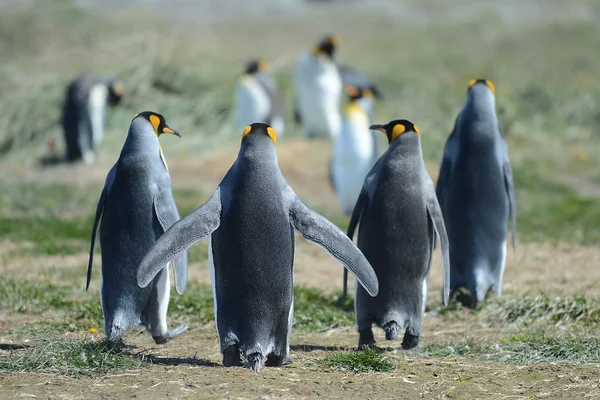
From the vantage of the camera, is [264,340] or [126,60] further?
[126,60]

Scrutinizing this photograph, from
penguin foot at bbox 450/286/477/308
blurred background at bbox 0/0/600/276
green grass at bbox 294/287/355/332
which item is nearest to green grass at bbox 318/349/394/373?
green grass at bbox 294/287/355/332

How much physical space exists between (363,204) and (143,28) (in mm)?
15164

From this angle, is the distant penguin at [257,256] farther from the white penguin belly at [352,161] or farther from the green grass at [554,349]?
the white penguin belly at [352,161]

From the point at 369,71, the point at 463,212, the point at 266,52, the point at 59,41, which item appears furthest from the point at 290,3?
the point at 463,212

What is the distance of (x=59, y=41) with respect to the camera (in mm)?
20141

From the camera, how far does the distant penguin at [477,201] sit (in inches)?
291

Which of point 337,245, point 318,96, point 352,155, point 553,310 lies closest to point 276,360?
point 337,245

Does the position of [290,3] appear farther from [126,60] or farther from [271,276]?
[271,276]

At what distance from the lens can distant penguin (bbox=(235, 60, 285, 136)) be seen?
17.0 m

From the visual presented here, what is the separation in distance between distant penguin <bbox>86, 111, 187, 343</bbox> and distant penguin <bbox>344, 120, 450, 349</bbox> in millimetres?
1132

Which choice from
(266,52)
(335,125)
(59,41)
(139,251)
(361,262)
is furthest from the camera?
(266,52)

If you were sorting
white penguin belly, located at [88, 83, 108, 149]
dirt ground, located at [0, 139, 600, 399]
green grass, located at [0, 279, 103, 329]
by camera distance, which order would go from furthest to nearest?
white penguin belly, located at [88, 83, 108, 149] < green grass, located at [0, 279, 103, 329] < dirt ground, located at [0, 139, 600, 399]

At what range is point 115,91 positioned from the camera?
15.8 meters

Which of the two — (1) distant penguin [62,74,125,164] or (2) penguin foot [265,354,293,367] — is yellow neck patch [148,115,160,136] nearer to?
(2) penguin foot [265,354,293,367]
